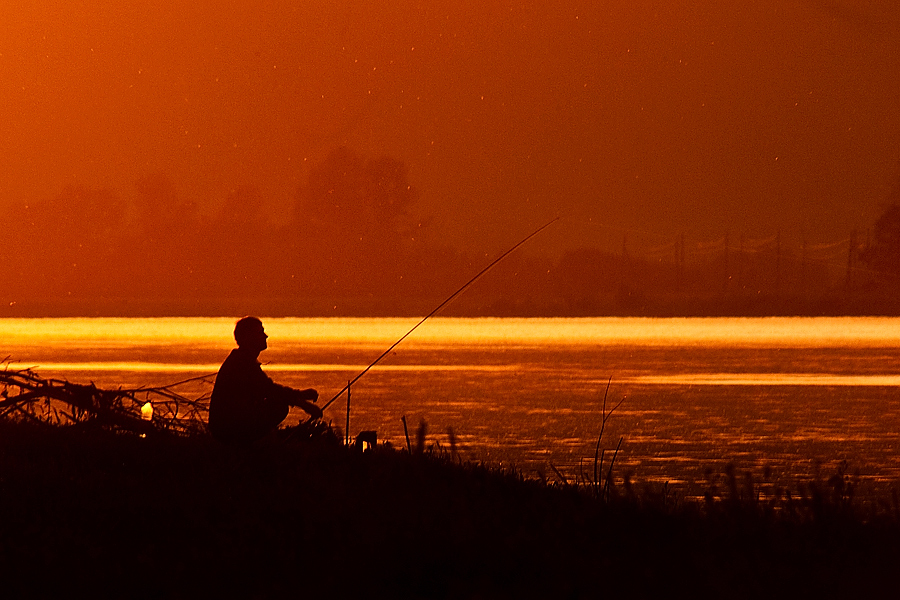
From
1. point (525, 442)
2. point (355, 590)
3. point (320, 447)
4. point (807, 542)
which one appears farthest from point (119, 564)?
point (525, 442)

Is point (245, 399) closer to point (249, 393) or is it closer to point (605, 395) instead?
point (249, 393)

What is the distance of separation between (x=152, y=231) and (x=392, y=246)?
75.7 ft

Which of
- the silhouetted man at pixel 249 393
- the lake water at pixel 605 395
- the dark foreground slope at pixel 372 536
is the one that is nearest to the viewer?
the dark foreground slope at pixel 372 536

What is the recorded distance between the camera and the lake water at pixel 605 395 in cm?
1973

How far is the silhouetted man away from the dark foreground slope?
24cm

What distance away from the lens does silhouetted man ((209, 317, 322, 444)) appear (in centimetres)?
1022

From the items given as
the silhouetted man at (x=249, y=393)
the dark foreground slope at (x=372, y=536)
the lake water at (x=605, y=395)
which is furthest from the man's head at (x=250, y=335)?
the lake water at (x=605, y=395)

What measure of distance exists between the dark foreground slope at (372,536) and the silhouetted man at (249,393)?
243 millimetres

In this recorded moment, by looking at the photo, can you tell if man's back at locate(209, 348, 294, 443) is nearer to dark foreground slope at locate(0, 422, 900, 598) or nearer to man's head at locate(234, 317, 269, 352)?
man's head at locate(234, 317, 269, 352)

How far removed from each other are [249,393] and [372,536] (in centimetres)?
305

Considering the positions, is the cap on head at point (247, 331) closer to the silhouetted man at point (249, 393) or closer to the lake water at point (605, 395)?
the silhouetted man at point (249, 393)

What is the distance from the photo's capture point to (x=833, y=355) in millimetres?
57281

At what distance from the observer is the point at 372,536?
7.47 m

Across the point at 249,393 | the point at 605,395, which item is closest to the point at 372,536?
the point at 249,393
